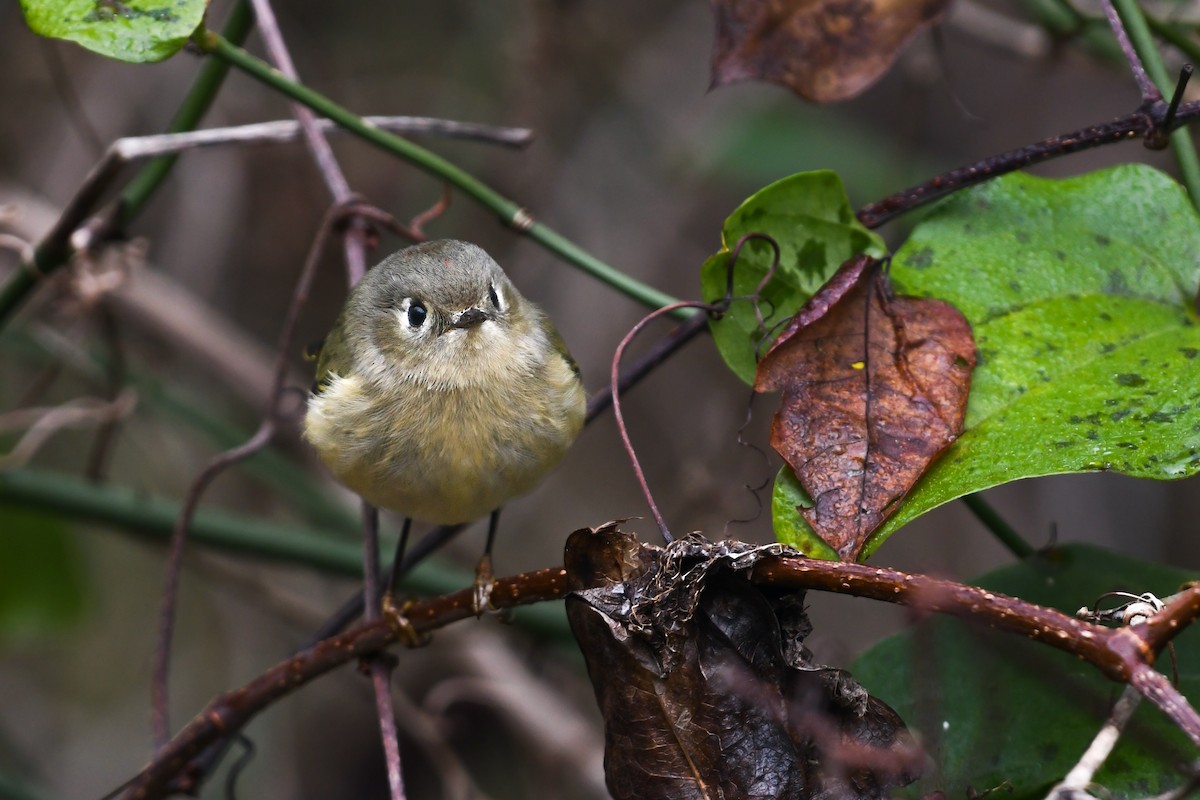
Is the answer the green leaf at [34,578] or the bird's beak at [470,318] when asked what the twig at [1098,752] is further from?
the green leaf at [34,578]

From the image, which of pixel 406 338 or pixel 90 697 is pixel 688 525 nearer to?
pixel 406 338

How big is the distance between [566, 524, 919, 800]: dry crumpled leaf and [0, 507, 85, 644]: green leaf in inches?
102

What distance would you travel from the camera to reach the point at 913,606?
1263 millimetres

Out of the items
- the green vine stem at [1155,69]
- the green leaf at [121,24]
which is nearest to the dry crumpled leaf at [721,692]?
the green leaf at [121,24]

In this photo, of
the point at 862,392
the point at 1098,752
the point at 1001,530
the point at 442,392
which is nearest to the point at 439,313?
the point at 442,392

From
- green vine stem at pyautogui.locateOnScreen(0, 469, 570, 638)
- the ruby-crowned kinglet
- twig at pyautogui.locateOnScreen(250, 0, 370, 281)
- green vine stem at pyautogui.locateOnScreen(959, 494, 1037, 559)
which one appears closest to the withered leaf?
green vine stem at pyautogui.locateOnScreen(959, 494, 1037, 559)

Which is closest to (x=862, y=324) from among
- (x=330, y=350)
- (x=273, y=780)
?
(x=330, y=350)

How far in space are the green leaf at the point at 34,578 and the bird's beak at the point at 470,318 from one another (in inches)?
67.9

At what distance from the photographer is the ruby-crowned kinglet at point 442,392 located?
2.27m

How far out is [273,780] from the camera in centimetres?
452

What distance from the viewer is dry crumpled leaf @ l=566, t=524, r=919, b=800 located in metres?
1.41

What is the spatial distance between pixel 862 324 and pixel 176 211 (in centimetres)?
372

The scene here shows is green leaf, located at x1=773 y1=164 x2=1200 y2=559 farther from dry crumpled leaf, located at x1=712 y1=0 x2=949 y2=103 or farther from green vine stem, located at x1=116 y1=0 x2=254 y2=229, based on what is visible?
green vine stem, located at x1=116 y1=0 x2=254 y2=229

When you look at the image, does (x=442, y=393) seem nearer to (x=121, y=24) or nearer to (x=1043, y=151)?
(x=121, y=24)
